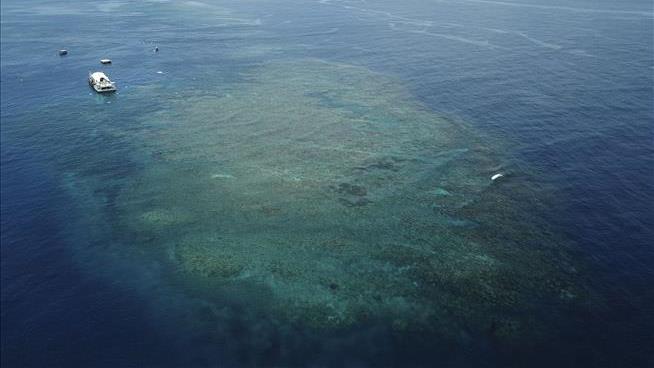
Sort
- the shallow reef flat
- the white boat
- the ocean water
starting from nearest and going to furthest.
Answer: the ocean water
the shallow reef flat
the white boat

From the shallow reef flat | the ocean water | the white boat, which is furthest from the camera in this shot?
the white boat

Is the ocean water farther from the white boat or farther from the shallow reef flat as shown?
the white boat

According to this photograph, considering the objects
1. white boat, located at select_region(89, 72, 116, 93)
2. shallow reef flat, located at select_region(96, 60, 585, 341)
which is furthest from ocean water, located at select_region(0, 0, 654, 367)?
white boat, located at select_region(89, 72, 116, 93)

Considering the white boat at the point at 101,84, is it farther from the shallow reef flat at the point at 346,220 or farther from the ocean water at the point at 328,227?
the shallow reef flat at the point at 346,220

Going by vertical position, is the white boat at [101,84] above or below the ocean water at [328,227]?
above

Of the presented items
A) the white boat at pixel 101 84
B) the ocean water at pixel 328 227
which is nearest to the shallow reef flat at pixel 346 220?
the ocean water at pixel 328 227

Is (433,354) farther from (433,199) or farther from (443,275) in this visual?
(433,199)
